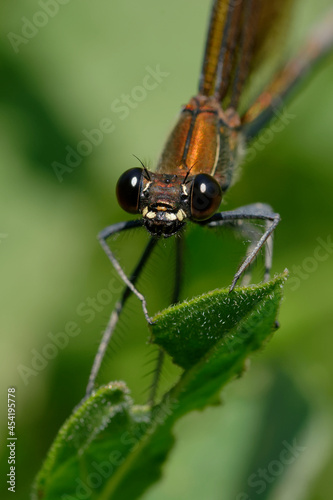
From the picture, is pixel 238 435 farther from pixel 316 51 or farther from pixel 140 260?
pixel 316 51

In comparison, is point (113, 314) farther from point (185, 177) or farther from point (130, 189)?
point (185, 177)

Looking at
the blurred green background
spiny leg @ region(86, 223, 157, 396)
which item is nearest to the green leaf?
the blurred green background

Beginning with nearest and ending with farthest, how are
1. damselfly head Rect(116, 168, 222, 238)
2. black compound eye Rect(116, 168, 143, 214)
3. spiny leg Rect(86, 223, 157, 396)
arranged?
damselfly head Rect(116, 168, 222, 238)
black compound eye Rect(116, 168, 143, 214)
spiny leg Rect(86, 223, 157, 396)

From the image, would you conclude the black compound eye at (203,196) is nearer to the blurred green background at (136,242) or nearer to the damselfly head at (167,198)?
the damselfly head at (167,198)

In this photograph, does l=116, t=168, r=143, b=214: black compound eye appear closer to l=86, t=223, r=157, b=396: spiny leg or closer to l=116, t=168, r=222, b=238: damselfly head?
l=116, t=168, r=222, b=238: damselfly head

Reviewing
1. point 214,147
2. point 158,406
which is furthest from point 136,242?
point 158,406

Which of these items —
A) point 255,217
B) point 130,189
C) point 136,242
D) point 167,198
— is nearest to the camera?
point 167,198

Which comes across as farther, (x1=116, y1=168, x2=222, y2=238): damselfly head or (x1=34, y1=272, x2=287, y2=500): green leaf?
(x1=116, y1=168, x2=222, y2=238): damselfly head
